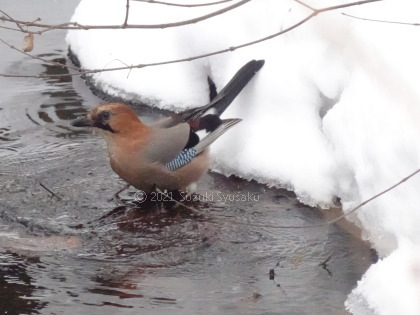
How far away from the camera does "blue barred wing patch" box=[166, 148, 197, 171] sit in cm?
554

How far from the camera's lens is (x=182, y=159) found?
5.59 meters

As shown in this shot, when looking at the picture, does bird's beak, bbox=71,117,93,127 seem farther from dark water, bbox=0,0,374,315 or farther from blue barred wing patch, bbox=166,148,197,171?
blue barred wing patch, bbox=166,148,197,171

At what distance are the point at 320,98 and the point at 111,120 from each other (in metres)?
1.25

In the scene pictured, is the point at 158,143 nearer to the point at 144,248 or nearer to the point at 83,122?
the point at 83,122

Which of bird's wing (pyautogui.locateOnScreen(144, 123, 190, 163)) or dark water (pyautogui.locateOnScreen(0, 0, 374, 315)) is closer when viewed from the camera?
dark water (pyautogui.locateOnScreen(0, 0, 374, 315))

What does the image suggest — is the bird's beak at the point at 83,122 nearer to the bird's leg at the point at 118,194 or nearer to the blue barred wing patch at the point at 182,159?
the bird's leg at the point at 118,194

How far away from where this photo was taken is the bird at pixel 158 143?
5477mm

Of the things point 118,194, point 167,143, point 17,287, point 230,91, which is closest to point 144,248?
point 17,287

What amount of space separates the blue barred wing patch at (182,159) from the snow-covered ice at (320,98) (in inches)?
11.9

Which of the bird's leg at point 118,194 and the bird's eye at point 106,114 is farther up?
the bird's eye at point 106,114

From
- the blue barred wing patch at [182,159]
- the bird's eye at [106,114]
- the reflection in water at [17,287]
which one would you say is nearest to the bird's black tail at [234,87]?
the blue barred wing patch at [182,159]

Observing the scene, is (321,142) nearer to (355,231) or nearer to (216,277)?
(355,231)

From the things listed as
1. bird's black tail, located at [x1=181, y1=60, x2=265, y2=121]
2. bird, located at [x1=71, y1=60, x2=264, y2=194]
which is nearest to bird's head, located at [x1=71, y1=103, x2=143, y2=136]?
bird, located at [x1=71, y1=60, x2=264, y2=194]

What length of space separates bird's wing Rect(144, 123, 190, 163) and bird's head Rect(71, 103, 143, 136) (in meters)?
0.16
